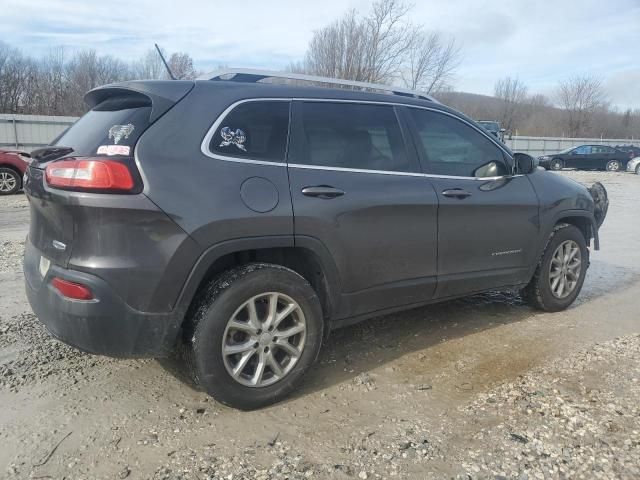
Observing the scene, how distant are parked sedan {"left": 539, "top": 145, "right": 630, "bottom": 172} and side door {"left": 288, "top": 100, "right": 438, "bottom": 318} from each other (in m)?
29.8

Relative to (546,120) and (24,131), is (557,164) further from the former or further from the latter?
(546,120)

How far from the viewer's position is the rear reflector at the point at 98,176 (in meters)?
2.57

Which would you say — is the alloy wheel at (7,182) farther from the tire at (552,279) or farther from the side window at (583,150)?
the side window at (583,150)

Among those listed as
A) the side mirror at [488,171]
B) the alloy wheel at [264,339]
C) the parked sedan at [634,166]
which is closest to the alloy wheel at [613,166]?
the parked sedan at [634,166]

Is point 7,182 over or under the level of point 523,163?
under

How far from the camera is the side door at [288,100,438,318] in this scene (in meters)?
3.12

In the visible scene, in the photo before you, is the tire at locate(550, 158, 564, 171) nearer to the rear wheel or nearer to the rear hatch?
the rear wheel

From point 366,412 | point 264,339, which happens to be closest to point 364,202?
point 264,339

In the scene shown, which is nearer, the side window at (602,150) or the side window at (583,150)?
the side window at (583,150)

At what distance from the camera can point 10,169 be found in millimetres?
12641

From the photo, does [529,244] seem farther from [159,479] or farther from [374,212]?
[159,479]

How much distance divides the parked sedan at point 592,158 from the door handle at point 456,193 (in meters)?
29.3

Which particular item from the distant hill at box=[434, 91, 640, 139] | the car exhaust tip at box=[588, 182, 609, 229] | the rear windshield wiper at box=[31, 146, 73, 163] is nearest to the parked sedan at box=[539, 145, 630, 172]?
the car exhaust tip at box=[588, 182, 609, 229]

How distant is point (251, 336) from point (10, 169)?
12.2 metres
